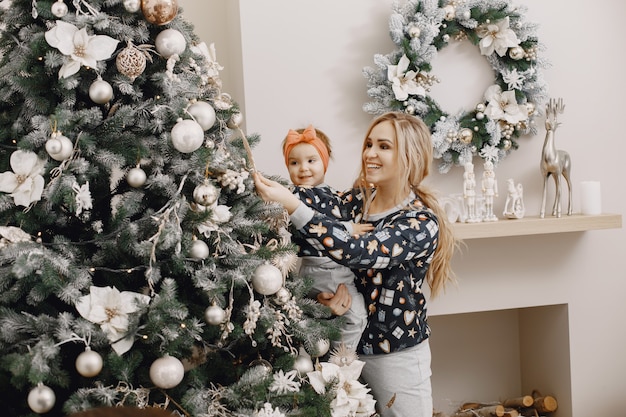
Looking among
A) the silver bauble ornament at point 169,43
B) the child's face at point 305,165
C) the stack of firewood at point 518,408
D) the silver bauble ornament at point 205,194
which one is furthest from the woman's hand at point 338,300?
the stack of firewood at point 518,408

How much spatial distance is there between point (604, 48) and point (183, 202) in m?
2.21

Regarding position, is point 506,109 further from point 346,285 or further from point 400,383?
point 400,383

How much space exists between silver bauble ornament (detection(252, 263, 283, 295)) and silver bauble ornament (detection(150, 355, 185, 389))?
265 mm

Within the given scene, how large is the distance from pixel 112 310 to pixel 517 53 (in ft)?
6.55

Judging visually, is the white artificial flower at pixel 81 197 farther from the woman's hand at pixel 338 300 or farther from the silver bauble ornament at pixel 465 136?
the silver bauble ornament at pixel 465 136

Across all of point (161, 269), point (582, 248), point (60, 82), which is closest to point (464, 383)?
point (582, 248)

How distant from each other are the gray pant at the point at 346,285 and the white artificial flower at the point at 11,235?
91cm

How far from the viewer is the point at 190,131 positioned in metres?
1.54

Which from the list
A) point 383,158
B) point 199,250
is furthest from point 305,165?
point 199,250

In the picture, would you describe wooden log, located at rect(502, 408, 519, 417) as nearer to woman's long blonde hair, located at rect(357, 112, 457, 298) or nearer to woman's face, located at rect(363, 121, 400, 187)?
woman's long blonde hair, located at rect(357, 112, 457, 298)

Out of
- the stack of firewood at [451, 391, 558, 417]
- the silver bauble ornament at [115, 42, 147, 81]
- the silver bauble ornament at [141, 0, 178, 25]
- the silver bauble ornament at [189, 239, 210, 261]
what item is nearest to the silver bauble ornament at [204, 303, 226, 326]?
the silver bauble ornament at [189, 239, 210, 261]

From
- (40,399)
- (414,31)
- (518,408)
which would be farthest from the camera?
(518,408)

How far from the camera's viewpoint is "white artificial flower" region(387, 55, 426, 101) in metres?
2.71

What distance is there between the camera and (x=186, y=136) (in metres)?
1.54
